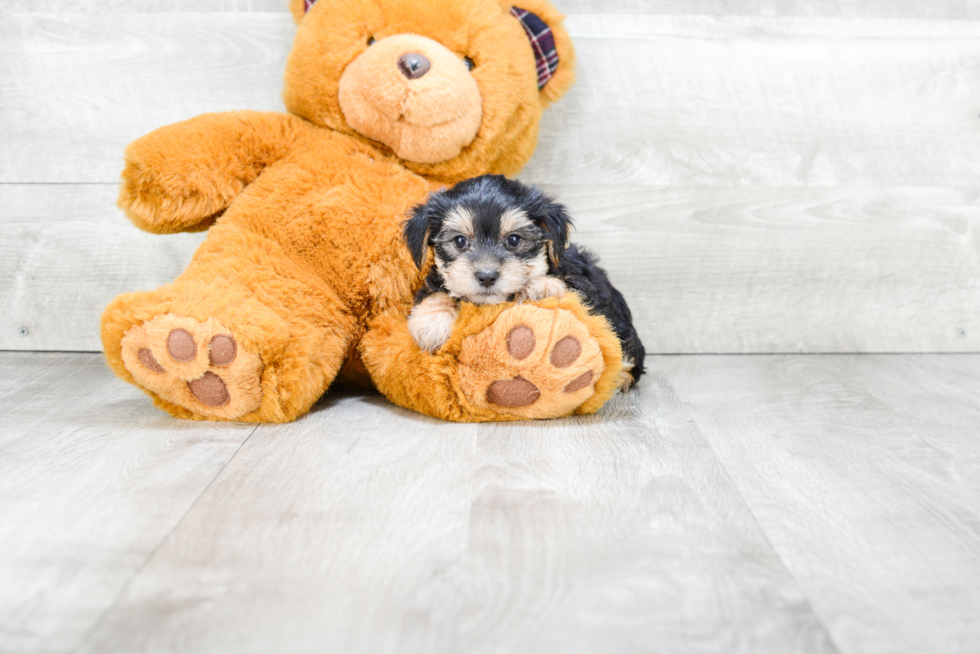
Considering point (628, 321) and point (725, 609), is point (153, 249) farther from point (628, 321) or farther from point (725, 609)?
point (725, 609)

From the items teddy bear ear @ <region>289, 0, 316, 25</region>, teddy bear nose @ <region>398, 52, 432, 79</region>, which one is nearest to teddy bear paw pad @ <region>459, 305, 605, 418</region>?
teddy bear nose @ <region>398, 52, 432, 79</region>

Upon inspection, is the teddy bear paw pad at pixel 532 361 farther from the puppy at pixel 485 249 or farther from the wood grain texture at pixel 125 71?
the wood grain texture at pixel 125 71

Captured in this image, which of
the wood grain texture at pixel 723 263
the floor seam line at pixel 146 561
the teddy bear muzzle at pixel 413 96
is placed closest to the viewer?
the floor seam line at pixel 146 561

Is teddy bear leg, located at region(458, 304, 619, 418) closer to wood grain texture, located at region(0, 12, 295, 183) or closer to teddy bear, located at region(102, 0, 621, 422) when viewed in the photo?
teddy bear, located at region(102, 0, 621, 422)

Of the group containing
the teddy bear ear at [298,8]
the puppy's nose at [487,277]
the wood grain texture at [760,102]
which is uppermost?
the teddy bear ear at [298,8]

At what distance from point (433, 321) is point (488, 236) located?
233 mm

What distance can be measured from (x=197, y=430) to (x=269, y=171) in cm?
68

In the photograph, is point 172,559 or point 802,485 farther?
point 802,485

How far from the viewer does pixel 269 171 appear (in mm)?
1972

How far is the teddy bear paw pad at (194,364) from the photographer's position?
159 cm

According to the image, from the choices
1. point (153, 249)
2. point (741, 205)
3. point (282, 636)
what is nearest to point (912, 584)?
point (282, 636)

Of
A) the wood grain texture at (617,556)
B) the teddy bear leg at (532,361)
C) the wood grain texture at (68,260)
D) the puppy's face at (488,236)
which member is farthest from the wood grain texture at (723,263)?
the wood grain texture at (617,556)

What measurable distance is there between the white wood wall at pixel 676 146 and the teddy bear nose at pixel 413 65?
640 millimetres

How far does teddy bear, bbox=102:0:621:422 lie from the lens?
5.48 feet
